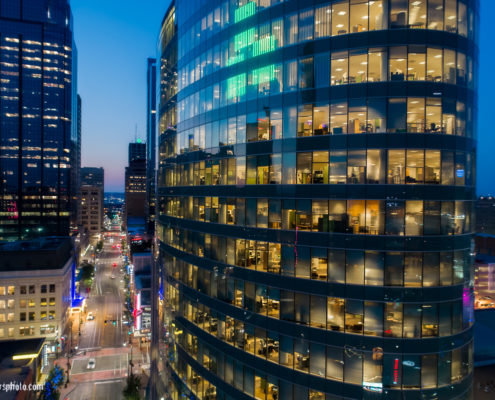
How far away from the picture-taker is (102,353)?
79.1 meters

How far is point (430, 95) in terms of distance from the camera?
24.3m

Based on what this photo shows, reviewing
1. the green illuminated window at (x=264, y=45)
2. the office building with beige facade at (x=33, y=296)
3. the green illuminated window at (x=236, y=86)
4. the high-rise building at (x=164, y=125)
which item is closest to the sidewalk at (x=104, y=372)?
the office building with beige facade at (x=33, y=296)

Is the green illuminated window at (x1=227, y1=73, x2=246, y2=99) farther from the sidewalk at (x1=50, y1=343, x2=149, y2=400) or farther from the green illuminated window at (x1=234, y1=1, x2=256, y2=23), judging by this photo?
the sidewalk at (x1=50, y1=343, x2=149, y2=400)

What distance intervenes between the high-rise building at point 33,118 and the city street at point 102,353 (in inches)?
2747

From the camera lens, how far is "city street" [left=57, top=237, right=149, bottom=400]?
64.2 m

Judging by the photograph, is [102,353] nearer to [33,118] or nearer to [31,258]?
[31,258]

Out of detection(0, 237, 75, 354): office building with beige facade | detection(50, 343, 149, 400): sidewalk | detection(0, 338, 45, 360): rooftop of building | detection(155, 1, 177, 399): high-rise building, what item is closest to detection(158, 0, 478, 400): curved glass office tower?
detection(155, 1, 177, 399): high-rise building

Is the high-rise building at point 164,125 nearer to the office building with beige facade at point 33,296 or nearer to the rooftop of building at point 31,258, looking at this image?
the office building with beige facade at point 33,296

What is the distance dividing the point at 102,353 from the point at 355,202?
74860mm

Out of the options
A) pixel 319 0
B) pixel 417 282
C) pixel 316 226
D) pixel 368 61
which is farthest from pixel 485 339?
pixel 319 0

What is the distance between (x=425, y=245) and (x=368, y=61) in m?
13.0

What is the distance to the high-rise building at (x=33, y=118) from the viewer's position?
6521 inches

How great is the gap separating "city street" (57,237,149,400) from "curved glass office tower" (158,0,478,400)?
45.0 metres

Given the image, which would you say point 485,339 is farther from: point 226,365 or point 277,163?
point 277,163
